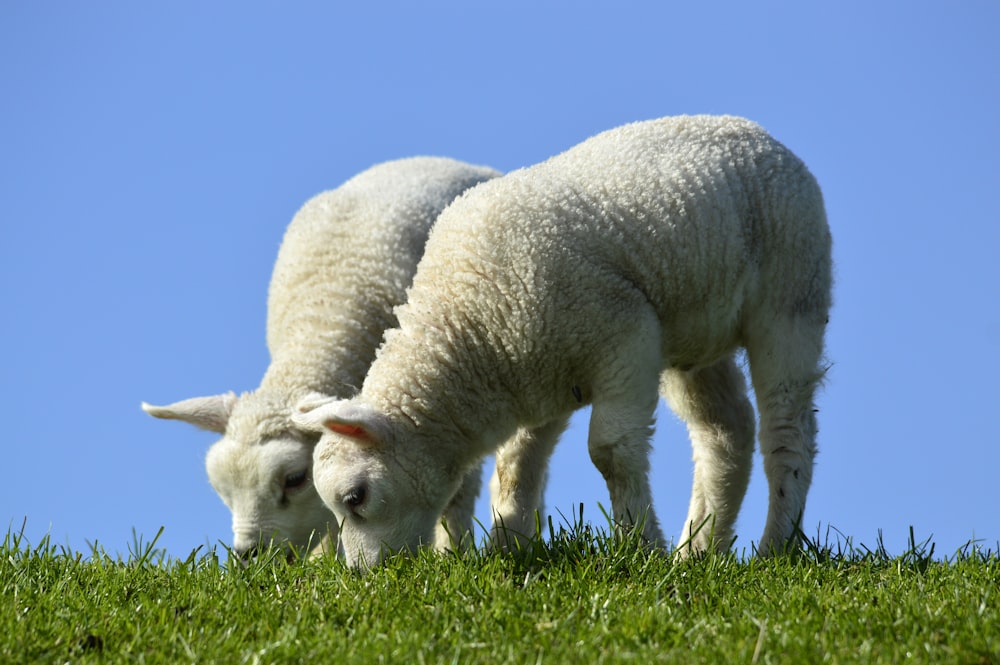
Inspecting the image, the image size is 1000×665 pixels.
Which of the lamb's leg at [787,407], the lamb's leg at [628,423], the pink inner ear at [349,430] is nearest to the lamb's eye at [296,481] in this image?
the pink inner ear at [349,430]

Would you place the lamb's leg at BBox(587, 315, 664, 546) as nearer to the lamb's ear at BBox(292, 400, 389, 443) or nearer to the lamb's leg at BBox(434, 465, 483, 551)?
the lamb's ear at BBox(292, 400, 389, 443)

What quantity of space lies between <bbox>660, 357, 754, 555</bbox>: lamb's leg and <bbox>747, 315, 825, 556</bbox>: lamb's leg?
2.19 ft

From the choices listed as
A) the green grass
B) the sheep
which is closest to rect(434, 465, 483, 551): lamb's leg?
the sheep

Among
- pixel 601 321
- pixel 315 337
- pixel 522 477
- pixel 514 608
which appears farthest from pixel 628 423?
pixel 315 337

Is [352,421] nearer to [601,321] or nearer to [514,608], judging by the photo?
[601,321]

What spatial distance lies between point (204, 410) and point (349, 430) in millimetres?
1540

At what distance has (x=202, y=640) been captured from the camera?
3.92 m

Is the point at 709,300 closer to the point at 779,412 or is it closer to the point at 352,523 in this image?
the point at 779,412

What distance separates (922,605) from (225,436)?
12.6ft

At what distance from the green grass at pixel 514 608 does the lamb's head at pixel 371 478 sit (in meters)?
0.60

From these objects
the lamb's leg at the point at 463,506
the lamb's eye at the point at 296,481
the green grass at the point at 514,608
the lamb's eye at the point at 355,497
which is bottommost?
the green grass at the point at 514,608

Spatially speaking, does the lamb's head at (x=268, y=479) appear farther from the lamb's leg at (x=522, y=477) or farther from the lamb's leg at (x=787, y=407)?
the lamb's leg at (x=787, y=407)

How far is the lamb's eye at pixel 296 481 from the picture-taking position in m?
6.59

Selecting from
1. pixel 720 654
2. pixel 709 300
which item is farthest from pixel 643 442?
pixel 720 654
